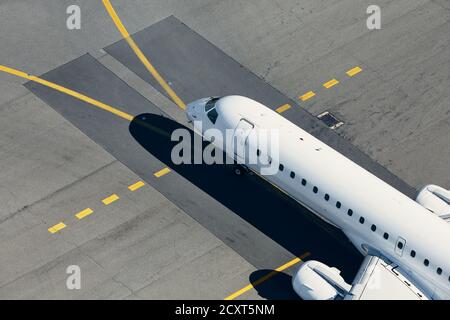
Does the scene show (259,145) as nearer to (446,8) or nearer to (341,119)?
(341,119)

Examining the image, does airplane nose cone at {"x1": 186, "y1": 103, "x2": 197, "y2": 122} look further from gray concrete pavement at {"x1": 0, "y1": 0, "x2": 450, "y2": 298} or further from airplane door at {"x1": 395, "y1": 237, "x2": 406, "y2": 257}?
airplane door at {"x1": 395, "y1": 237, "x2": 406, "y2": 257}

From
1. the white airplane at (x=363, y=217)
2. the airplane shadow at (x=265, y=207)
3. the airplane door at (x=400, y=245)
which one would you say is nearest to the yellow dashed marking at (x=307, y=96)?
the airplane shadow at (x=265, y=207)

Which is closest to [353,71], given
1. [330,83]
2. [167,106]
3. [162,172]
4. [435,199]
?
[330,83]

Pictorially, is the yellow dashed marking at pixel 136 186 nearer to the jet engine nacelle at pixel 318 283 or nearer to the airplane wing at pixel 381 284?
the jet engine nacelle at pixel 318 283

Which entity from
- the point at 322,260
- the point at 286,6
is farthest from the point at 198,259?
the point at 286,6

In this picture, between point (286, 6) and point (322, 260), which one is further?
point (286, 6)

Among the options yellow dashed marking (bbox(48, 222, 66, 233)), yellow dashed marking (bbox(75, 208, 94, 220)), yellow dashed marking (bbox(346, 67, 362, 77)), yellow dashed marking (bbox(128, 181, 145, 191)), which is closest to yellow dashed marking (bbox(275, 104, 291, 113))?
yellow dashed marking (bbox(346, 67, 362, 77))
